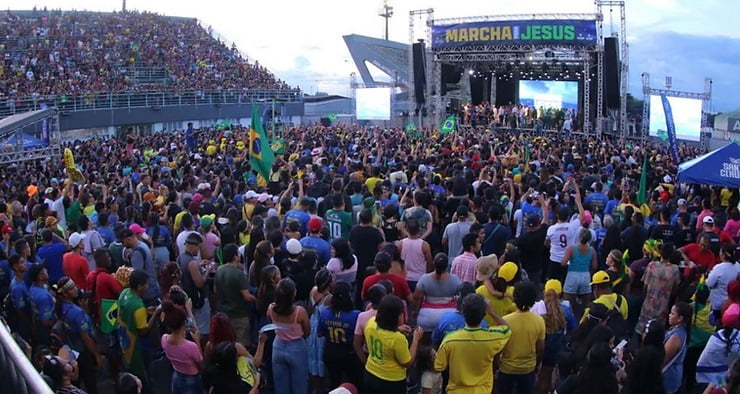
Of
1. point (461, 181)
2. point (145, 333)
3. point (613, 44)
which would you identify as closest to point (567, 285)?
point (461, 181)

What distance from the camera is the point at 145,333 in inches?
197

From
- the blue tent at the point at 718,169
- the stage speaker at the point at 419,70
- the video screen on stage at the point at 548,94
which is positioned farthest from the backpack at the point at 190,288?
the video screen on stage at the point at 548,94

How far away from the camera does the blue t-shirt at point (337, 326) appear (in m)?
4.62

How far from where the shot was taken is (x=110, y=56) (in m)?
35.1

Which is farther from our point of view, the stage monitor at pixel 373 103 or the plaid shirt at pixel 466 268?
the stage monitor at pixel 373 103

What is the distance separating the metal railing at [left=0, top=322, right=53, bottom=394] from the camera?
173cm

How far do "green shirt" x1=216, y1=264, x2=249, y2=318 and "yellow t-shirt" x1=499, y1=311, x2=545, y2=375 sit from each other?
230 centimetres

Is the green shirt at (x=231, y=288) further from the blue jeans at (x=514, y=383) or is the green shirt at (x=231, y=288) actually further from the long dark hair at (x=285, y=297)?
the blue jeans at (x=514, y=383)

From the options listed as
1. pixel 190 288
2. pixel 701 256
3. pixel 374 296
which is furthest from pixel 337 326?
pixel 701 256

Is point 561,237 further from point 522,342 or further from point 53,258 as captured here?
point 53,258

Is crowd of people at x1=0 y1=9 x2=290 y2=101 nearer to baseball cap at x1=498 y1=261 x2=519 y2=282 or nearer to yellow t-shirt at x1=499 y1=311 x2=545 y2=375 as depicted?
baseball cap at x1=498 y1=261 x2=519 y2=282

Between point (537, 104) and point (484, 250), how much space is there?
25392 mm

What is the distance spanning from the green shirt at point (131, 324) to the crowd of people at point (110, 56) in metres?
24.1

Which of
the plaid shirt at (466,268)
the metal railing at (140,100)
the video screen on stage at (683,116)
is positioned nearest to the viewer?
the plaid shirt at (466,268)
